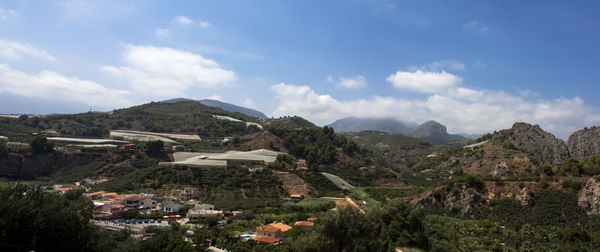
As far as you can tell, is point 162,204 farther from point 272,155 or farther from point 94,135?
point 94,135

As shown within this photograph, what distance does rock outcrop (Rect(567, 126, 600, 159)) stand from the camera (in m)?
52.6

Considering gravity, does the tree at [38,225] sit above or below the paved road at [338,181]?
above

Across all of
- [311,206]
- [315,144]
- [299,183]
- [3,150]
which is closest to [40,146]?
[3,150]

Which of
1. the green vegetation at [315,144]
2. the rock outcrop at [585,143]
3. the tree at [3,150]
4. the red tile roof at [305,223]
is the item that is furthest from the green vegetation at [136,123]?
the rock outcrop at [585,143]

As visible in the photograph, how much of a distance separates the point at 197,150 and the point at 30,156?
95.5ft

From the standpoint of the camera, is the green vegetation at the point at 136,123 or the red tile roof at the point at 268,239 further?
the green vegetation at the point at 136,123

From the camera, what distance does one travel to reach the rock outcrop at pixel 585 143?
5264cm

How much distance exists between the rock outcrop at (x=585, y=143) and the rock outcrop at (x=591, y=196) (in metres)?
24.5

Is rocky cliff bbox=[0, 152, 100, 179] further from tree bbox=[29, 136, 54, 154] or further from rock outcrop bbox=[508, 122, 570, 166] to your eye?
rock outcrop bbox=[508, 122, 570, 166]

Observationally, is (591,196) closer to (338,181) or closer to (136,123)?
(338,181)

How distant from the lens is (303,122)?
135 meters

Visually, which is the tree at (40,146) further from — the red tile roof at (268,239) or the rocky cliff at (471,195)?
the rocky cliff at (471,195)

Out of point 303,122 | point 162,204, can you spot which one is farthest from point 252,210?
point 303,122

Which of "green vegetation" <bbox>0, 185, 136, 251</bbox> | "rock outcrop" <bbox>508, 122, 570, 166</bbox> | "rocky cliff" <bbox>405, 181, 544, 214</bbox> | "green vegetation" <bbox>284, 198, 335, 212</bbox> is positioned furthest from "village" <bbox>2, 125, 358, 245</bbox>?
"rock outcrop" <bbox>508, 122, 570, 166</bbox>
